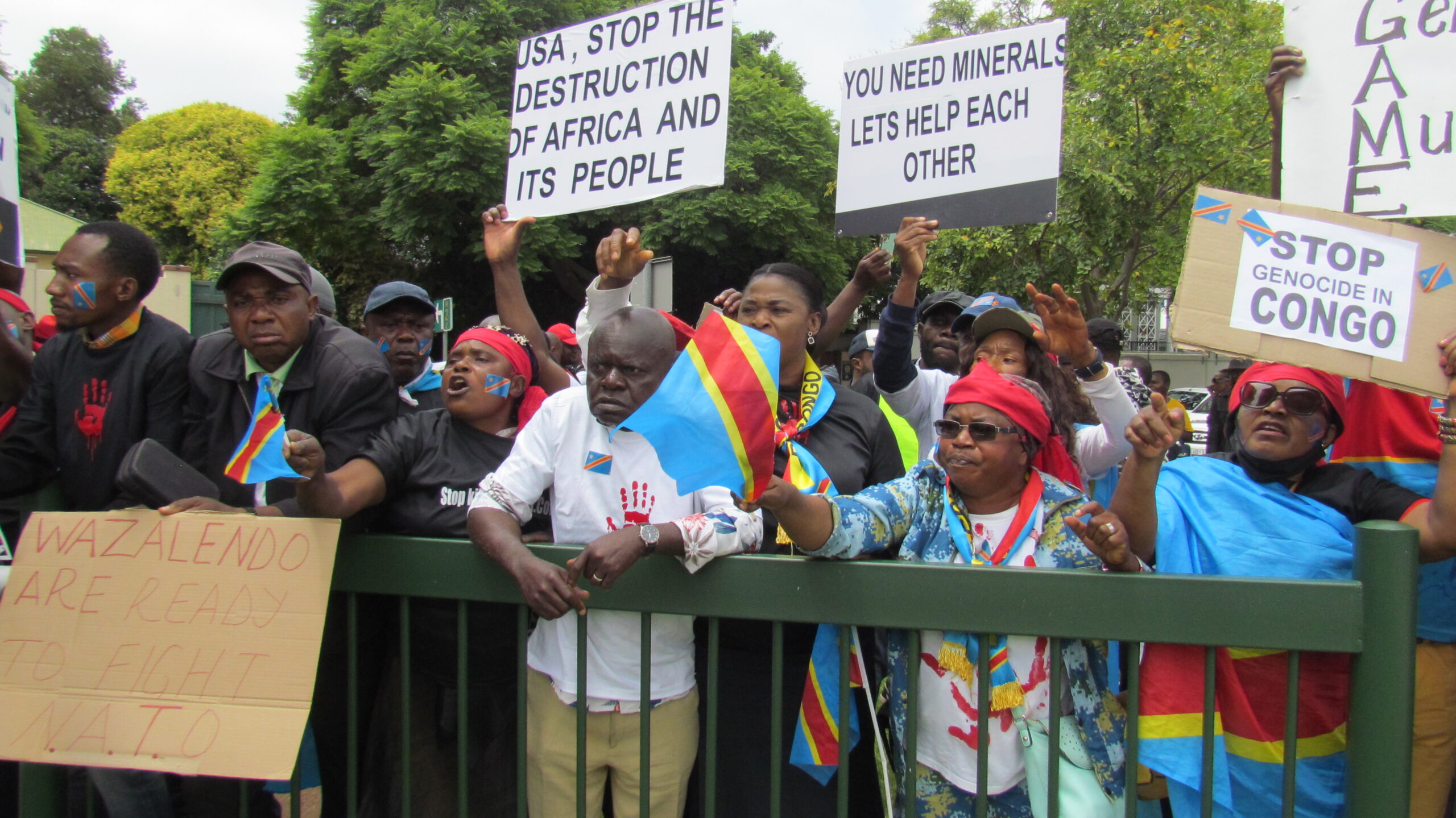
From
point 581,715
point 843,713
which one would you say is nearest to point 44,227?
point 581,715

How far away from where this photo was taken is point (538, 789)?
7.84 feet

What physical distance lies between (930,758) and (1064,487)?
749 millimetres

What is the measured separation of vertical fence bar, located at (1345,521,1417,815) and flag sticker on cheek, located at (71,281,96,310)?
132 inches

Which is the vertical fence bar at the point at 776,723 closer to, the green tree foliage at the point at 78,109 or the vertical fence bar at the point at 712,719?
the vertical fence bar at the point at 712,719

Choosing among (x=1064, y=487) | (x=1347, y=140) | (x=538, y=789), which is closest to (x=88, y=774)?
(x=538, y=789)

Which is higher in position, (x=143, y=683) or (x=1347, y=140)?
(x=1347, y=140)

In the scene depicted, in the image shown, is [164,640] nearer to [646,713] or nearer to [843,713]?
[646,713]

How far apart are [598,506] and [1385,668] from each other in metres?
1.73

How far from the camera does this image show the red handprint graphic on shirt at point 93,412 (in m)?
2.74

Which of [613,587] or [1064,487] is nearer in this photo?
[613,587]

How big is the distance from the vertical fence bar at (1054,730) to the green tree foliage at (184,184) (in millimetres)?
36061

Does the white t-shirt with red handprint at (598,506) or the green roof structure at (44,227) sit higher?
the green roof structure at (44,227)

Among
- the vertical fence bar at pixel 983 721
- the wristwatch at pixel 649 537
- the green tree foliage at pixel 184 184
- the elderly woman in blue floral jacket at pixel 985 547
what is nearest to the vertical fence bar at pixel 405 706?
the wristwatch at pixel 649 537

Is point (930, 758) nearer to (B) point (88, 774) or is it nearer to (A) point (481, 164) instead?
(B) point (88, 774)
